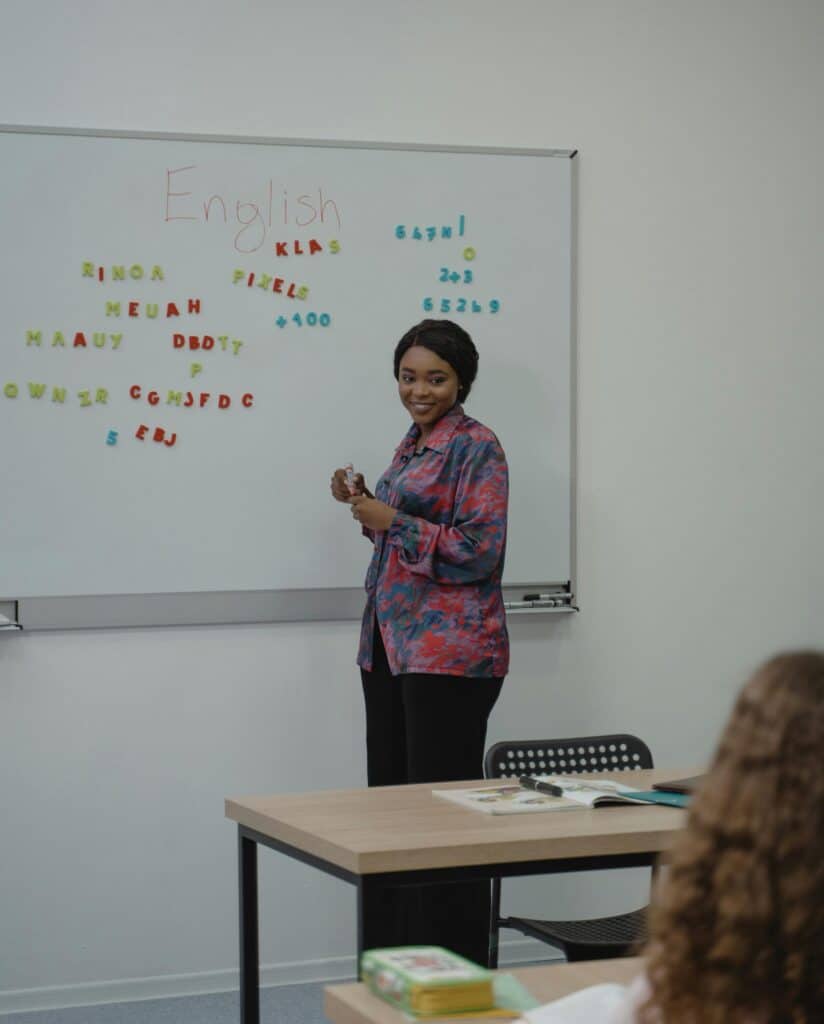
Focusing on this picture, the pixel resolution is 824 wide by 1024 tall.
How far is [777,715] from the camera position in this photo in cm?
95

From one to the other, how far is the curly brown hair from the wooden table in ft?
3.30

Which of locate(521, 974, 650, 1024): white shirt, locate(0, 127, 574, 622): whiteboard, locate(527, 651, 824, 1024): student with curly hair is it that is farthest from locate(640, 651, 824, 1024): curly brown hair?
locate(0, 127, 574, 622): whiteboard

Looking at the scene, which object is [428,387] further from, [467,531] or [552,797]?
[552,797]

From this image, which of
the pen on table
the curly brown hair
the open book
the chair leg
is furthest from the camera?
the chair leg

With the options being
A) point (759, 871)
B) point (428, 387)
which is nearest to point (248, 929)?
point (428, 387)

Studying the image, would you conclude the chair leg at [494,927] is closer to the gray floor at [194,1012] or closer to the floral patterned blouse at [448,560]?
the floral patterned blouse at [448,560]

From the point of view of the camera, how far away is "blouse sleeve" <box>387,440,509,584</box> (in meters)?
3.24

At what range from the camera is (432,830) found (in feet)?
6.91

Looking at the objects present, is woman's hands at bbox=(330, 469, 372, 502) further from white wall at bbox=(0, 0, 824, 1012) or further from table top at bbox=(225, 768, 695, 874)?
table top at bbox=(225, 768, 695, 874)

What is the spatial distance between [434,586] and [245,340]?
91 centimetres

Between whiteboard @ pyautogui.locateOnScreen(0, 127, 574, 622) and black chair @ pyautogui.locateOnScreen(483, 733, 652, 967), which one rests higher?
whiteboard @ pyautogui.locateOnScreen(0, 127, 574, 622)

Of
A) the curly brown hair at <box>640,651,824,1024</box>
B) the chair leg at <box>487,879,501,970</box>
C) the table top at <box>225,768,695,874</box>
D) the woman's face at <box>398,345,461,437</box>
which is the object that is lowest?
the chair leg at <box>487,879,501,970</box>

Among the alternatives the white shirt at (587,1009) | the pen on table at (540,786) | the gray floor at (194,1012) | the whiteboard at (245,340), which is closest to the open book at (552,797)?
the pen on table at (540,786)

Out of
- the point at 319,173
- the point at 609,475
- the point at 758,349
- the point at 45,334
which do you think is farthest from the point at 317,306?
the point at 758,349
